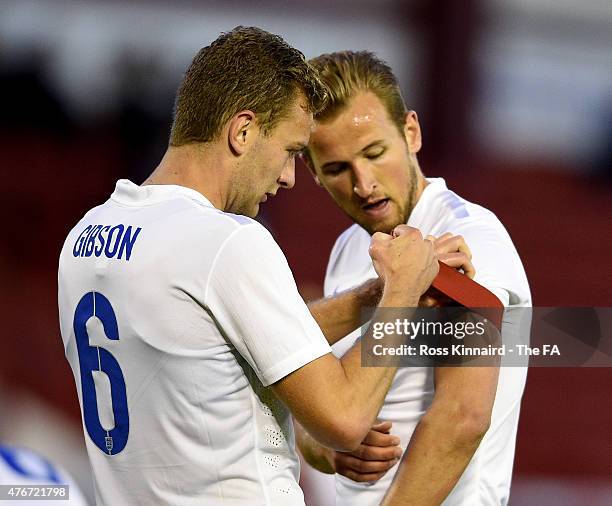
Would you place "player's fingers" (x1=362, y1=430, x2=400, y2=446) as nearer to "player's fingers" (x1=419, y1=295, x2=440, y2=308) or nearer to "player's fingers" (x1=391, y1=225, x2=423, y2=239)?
"player's fingers" (x1=419, y1=295, x2=440, y2=308)

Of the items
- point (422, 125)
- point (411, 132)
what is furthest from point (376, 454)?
point (422, 125)

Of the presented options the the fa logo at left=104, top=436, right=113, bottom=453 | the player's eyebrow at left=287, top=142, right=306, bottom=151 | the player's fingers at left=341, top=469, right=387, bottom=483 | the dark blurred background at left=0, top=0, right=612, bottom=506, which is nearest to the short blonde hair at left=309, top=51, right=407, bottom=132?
the player's eyebrow at left=287, top=142, right=306, bottom=151

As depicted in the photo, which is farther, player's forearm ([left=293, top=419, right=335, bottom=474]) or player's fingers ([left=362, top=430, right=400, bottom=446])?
player's forearm ([left=293, top=419, right=335, bottom=474])

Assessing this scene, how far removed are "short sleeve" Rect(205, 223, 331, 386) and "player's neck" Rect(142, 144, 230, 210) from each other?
227mm

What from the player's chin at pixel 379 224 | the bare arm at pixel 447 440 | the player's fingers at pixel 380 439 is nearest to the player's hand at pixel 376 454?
the player's fingers at pixel 380 439

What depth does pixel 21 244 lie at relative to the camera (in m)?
8.26

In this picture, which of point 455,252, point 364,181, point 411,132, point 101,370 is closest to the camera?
point 101,370

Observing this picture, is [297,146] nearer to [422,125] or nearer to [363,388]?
[363,388]

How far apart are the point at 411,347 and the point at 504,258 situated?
0.32 metres

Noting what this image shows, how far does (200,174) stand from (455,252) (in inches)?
24.3

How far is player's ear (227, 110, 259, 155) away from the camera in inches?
83.9

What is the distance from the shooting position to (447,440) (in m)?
2.28

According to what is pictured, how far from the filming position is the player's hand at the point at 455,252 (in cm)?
231

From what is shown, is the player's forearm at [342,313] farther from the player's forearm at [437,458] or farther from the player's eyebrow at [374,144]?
the player's eyebrow at [374,144]
